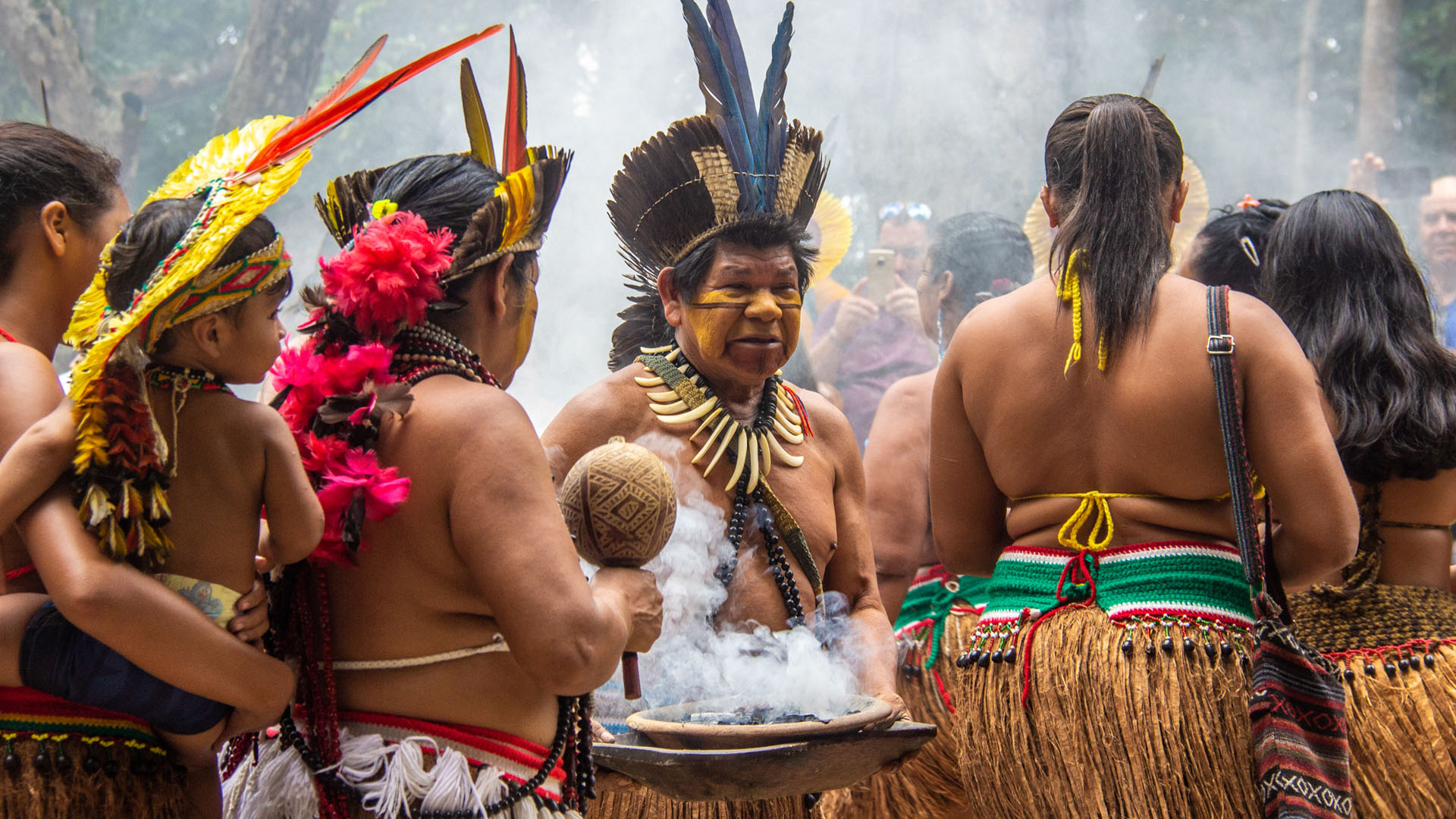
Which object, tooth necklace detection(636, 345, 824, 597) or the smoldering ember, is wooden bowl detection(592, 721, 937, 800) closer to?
the smoldering ember

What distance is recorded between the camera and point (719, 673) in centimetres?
278

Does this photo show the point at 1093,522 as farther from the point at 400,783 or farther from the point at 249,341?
the point at 249,341

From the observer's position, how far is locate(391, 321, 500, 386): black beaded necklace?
2025mm

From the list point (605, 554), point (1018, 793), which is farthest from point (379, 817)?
point (1018, 793)

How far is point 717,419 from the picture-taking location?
10.0 ft

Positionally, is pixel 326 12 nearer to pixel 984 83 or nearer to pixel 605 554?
pixel 984 83

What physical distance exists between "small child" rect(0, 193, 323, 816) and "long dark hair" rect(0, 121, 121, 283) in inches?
21.7

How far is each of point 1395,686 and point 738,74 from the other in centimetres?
229

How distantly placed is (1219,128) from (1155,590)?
11.4m

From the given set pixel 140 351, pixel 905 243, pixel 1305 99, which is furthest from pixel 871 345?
pixel 1305 99

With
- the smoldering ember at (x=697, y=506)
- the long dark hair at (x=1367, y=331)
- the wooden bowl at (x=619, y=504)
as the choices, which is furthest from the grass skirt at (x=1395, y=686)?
the wooden bowl at (x=619, y=504)

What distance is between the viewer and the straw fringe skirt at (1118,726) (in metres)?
2.54

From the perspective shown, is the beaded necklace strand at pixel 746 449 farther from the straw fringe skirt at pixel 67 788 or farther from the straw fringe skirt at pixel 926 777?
the straw fringe skirt at pixel 67 788

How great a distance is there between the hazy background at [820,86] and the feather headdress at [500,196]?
17.1 ft
